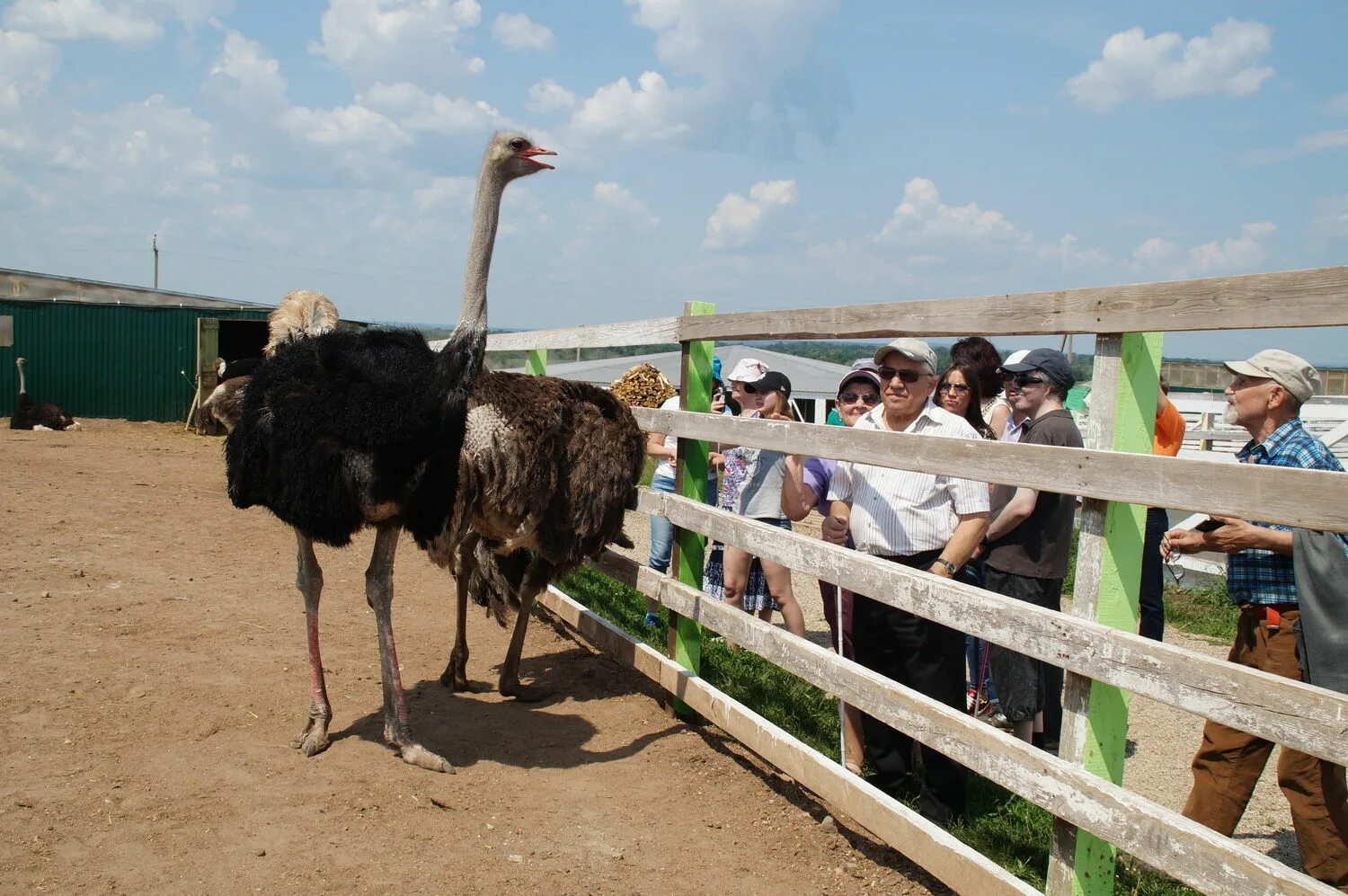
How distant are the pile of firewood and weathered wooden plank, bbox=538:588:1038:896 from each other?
93.0 inches

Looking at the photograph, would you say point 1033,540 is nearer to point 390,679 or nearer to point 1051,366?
point 1051,366

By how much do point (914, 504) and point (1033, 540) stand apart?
1.07m

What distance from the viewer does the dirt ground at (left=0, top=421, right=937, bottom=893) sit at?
339 cm

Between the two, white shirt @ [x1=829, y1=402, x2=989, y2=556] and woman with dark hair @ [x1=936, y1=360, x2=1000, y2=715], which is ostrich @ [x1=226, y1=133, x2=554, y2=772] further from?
woman with dark hair @ [x1=936, y1=360, x2=1000, y2=715]

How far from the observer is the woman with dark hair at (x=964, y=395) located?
5.01 metres

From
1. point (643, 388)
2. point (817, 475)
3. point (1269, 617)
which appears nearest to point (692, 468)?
point (817, 475)

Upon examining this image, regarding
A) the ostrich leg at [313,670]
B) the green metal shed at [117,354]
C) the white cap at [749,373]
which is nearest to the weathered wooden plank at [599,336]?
the white cap at [749,373]

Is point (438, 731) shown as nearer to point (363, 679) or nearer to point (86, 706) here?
point (363, 679)

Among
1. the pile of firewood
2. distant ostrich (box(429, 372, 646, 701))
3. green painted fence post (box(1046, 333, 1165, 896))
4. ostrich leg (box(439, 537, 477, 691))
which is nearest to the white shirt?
green painted fence post (box(1046, 333, 1165, 896))

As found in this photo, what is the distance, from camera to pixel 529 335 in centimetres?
651

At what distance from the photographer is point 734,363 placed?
20.8 m

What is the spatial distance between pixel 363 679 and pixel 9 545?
3.61 meters

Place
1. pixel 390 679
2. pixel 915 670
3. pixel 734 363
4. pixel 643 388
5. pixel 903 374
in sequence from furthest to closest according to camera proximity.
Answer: pixel 734 363
pixel 643 388
pixel 390 679
pixel 903 374
pixel 915 670

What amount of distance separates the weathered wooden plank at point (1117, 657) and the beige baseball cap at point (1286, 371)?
1272 millimetres
